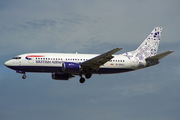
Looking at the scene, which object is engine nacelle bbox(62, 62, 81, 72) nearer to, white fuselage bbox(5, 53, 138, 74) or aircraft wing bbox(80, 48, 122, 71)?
aircraft wing bbox(80, 48, 122, 71)

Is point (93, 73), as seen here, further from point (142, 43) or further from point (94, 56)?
point (142, 43)

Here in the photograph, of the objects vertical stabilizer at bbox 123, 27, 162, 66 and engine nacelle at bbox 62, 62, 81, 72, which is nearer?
engine nacelle at bbox 62, 62, 81, 72

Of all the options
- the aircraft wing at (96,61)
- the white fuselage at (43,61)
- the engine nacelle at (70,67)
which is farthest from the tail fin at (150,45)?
the engine nacelle at (70,67)

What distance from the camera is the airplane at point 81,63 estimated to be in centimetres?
5669

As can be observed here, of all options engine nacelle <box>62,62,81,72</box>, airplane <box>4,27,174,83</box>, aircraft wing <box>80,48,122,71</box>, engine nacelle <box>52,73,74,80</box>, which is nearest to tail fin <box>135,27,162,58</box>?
airplane <box>4,27,174,83</box>

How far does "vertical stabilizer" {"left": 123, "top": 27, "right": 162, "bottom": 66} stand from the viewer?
61.9m

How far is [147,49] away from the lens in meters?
64.4

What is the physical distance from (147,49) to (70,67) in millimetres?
15435

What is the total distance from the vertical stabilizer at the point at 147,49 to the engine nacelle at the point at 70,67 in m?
9.65

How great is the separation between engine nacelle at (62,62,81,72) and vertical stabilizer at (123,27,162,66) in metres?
9.65

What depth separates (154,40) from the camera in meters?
65.6

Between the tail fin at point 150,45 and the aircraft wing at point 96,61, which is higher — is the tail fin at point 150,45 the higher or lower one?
the higher one

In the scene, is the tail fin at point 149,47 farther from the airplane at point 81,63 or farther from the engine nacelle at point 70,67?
the engine nacelle at point 70,67

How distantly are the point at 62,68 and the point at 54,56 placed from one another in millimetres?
2386
